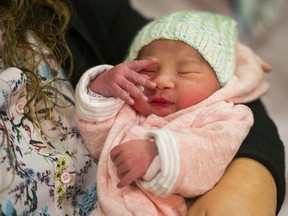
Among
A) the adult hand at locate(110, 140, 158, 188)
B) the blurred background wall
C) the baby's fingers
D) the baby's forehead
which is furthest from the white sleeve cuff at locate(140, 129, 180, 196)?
the blurred background wall

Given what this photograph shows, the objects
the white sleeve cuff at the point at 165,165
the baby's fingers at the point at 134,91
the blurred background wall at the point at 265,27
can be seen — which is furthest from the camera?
the blurred background wall at the point at 265,27

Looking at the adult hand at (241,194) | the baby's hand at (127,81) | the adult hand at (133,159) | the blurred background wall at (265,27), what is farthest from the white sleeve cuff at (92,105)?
the blurred background wall at (265,27)

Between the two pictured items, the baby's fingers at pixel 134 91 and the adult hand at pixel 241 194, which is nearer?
the adult hand at pixel 241 194

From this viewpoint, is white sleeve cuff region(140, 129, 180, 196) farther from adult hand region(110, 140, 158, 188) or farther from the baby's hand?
the baby's hand

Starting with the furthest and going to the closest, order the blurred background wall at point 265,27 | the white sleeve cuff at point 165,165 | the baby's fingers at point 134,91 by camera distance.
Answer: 1. the blurred background wall at point 265,27
2. the baby's fingers at point 134,91
3. the white sleeve cuff at point 165,165

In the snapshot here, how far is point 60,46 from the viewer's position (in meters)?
0.93

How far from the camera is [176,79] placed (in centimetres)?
87

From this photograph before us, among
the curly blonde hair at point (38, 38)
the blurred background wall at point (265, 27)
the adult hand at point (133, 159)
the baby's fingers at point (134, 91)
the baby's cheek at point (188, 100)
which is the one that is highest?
the curly blonde hair at point (38, 38)

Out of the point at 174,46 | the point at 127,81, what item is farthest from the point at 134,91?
the point at 174,46

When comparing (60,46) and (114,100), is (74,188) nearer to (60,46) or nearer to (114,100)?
(114,100)

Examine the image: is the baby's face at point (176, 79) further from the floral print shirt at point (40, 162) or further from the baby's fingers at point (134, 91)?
the floral print shirt at point (40, 162)

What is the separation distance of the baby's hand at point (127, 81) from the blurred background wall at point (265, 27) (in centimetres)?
71

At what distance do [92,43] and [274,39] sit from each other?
0.86 metres

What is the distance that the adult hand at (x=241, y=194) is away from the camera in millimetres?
709
